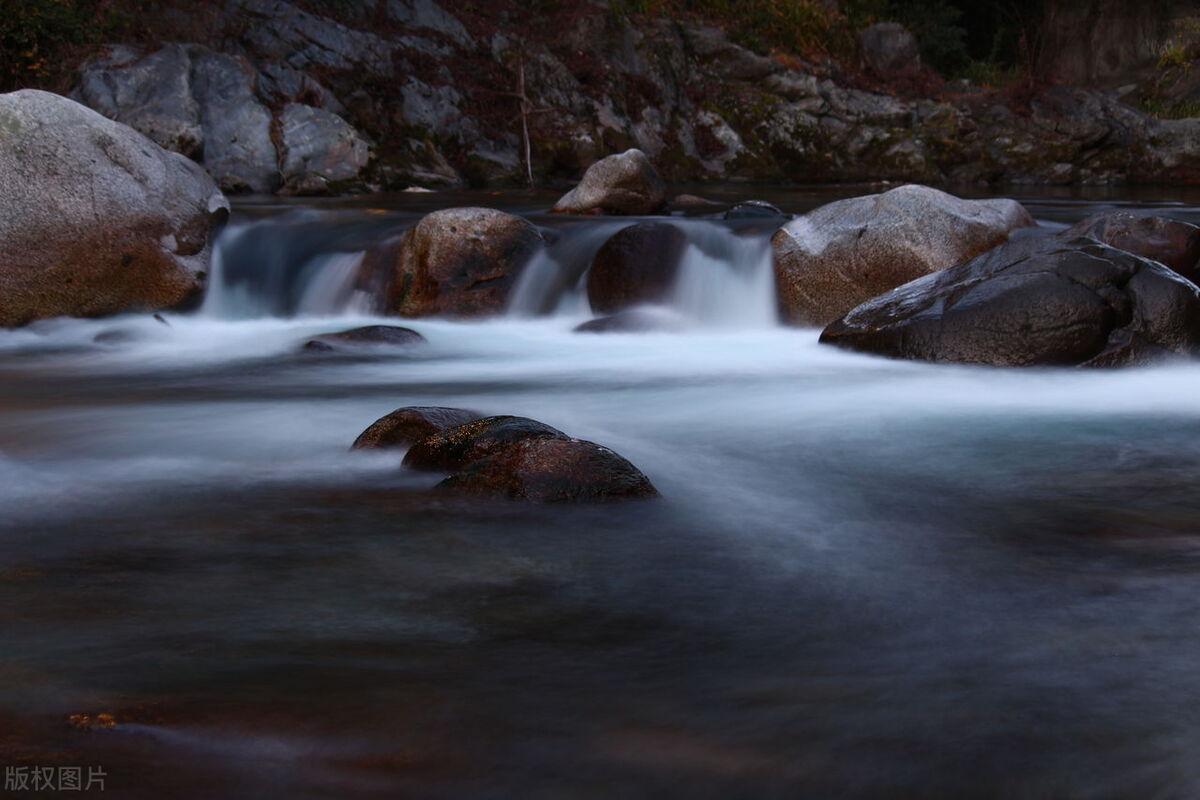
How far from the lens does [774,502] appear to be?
179 inches

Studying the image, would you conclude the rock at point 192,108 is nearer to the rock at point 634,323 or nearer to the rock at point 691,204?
the rock at point 691,204

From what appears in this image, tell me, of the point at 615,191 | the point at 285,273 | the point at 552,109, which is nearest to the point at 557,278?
the point at 285,273

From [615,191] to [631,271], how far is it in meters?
2.94

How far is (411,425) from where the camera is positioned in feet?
16.1

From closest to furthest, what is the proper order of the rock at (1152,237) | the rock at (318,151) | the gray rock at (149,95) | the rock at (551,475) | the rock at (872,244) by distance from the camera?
the rock at (551,475) → the rock at (1152,237) → the rock at (872,244) → the gray rock at (149,95) → the rock at (318,151)

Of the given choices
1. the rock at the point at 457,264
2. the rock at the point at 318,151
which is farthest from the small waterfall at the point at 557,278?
the rock at the point at 318,151

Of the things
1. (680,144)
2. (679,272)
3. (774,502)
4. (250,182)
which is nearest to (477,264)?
(679,272)

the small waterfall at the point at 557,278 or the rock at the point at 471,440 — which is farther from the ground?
the small waterfall at the point at 557,278

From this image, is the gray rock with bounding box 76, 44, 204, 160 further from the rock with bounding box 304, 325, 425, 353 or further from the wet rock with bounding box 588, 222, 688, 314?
the rock with bounding box 304, 325, 425, 353

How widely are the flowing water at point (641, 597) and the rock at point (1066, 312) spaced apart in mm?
193

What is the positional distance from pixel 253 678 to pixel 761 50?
24.9 m

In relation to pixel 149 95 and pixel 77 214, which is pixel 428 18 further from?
pixel 77 214

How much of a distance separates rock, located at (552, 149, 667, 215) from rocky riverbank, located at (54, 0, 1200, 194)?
5247mm

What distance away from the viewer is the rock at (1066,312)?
6.91 m
